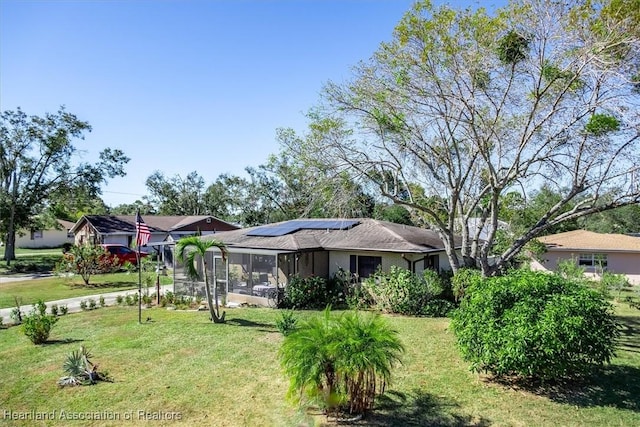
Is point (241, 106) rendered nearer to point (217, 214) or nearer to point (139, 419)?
point (139, 419)

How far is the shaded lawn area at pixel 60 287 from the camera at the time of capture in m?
18.2

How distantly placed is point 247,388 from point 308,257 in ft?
32.3

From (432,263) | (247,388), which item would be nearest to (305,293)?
(432,263)

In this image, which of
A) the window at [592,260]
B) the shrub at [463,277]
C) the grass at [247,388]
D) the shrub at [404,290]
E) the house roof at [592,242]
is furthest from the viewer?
the window at [592,260]

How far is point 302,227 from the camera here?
1992cm

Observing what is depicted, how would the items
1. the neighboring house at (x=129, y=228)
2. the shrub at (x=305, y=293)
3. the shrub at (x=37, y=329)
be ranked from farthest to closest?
the neighboring house at (x=129, y=228) → the shrub at (x=305, y=293) → the shrub at (x=37, y=329)

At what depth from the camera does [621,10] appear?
9875mm

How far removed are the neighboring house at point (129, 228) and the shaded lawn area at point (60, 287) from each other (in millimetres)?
9700

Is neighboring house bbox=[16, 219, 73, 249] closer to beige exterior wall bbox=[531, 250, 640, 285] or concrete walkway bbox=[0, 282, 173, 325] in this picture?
concrete walkway bbox=[0, 282, 173, 325]

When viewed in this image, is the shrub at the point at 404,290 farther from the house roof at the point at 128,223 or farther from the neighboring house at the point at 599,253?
the house roof at the point at 128,223

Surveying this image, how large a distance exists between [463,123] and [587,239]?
18.8 metres

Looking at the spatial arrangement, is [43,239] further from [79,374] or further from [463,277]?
[463,277]

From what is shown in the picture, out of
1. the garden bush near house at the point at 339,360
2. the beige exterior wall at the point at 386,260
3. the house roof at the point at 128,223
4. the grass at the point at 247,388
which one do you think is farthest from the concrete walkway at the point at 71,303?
the house roof at the point at 128,223

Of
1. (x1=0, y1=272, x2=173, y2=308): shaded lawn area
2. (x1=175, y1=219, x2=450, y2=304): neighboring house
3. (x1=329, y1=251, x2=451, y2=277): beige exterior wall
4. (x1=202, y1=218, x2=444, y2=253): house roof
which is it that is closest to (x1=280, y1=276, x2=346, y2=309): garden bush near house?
(x1=175, y1=219, x2=450, y2=304): neighboring house
